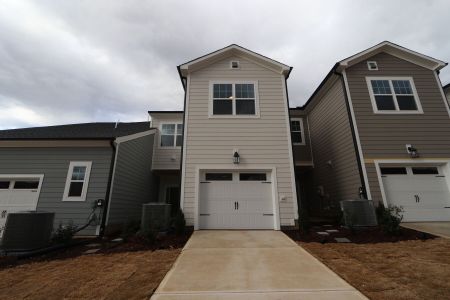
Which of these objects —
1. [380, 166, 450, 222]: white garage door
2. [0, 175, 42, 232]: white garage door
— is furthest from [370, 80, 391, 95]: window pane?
[0, 175, 42, 232]: white garage door

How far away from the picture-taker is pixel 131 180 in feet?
29.3

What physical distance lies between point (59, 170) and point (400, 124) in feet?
43.5

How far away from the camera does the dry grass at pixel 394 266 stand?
8.53ft

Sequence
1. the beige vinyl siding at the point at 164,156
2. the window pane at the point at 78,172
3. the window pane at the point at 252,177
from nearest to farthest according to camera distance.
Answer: the window pane at the point at 78,172 < the window pane at the point at 252,177 < the beige vinyl siding at the point at 164,156

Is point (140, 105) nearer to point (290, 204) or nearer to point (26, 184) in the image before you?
point (26, 184)

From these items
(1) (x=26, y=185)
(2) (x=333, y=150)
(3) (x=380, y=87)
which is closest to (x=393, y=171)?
(2) (x=333, y=150)

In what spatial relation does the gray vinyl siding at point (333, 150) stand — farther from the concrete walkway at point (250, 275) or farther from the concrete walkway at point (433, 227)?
the concrete walkway at point (250, 275)

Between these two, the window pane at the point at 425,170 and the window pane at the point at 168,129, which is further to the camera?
the window pane at the point at 168,129

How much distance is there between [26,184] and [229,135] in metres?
7.71

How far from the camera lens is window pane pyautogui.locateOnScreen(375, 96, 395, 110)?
27.8 ft

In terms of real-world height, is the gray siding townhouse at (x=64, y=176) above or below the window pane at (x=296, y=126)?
below

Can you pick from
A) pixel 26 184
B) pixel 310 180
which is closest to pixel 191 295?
pixel 26 184

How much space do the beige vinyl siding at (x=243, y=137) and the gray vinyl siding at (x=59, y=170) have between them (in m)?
3.12

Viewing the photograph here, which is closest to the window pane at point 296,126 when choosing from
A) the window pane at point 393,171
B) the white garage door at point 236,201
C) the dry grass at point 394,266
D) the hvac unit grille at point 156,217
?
the window pane at point 393,171
